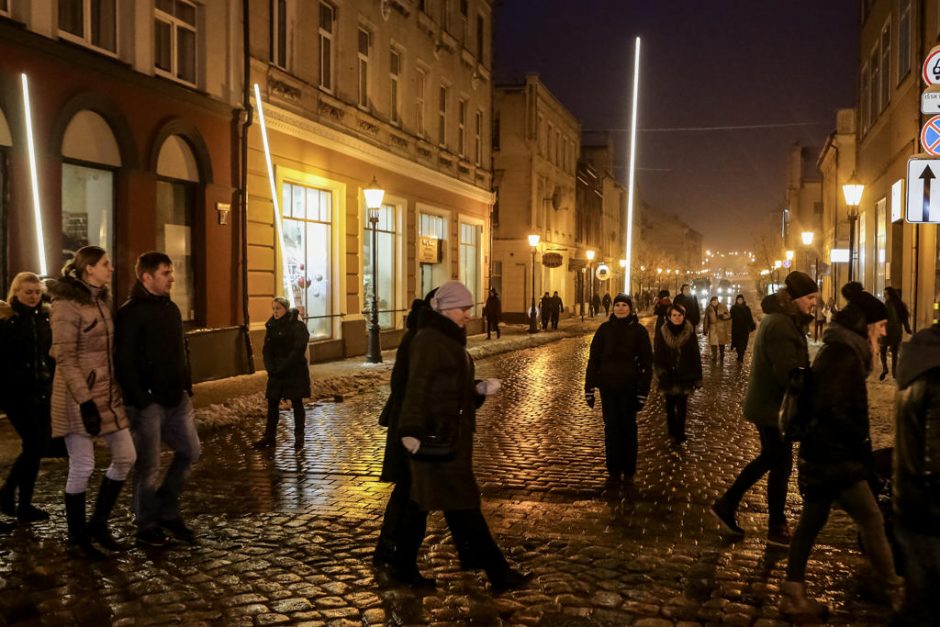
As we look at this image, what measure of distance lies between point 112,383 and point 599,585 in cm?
331

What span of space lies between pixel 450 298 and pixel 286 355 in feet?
18.0

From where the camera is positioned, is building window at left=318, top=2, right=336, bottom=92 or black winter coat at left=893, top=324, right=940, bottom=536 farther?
building window at left=318, top=2, right=336, bottom=92

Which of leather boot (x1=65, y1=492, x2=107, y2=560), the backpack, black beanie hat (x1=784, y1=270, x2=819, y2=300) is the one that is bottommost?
leather boot (x1=65, y1=492, x2=107, y2=560)

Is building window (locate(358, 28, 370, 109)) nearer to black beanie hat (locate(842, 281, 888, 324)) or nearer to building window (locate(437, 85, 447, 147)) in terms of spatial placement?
building window (locate(437, 85, 447, 147))

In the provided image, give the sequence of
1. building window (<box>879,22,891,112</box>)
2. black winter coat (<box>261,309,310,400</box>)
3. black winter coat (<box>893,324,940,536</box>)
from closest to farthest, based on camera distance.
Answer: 1. black winter coat (<box>893,324,940,536</box>)
2. black winter coat (<box>261,309,310,400</box>)
3. building window (<box>879,22,891,112</box>)

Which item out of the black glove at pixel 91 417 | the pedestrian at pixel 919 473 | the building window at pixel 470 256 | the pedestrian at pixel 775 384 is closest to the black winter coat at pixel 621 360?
the pedestrian at pixel 775 384

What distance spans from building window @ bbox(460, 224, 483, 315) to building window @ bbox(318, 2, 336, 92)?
10.8 m

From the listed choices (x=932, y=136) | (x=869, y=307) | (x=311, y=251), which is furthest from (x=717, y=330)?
(x=869, y=307)

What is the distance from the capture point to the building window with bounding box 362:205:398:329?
24.0 metres

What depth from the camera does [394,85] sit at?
25.8 metres

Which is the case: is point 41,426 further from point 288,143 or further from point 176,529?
point 288,143

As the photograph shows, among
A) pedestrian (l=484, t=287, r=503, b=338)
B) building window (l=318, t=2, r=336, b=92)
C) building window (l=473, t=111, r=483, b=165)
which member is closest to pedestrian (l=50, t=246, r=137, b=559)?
building window (l=318, t=2, r=336, b=92)

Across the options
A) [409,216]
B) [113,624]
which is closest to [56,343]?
[113,624]

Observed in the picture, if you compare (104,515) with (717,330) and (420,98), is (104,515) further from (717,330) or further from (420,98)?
(420,98)
